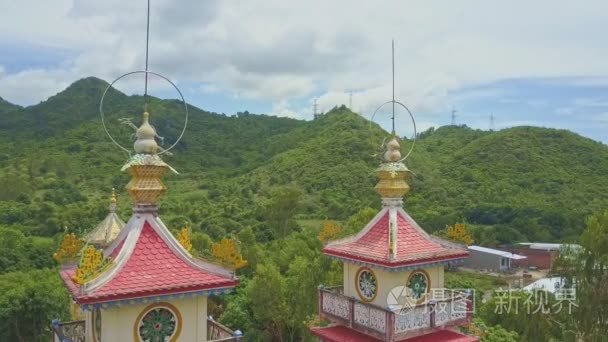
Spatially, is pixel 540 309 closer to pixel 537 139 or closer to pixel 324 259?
pixel 324 259

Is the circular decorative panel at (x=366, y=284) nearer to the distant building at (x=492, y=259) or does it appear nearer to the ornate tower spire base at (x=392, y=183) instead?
the ornate tower spire base at (x=392, y=183)

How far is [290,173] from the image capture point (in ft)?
261

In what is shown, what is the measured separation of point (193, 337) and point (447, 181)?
7381 centimetres

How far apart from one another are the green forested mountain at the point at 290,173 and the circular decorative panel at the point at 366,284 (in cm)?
3267

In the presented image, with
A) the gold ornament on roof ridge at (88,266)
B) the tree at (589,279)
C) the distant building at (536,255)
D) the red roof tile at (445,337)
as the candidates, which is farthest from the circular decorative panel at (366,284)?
the distant building at (536,255)

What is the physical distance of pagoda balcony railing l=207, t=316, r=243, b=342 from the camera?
8920 mm

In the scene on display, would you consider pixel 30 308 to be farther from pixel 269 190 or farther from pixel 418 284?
pixel 269 190

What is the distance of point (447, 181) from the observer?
78875 millimetres

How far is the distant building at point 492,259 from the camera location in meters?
49.2

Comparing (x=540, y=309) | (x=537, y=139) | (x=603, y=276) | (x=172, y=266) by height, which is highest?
(x=537, y=139)

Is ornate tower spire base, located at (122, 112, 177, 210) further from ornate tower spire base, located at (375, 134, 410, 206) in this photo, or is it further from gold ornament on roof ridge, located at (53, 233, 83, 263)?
ornate tower spire base, located at (375, 134, 410, 206)

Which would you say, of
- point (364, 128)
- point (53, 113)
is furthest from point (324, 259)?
point (53, 113)

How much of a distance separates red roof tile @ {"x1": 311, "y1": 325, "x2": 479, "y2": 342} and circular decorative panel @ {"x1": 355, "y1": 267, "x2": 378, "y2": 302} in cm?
81

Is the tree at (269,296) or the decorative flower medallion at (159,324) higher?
the decorative flower medallion at (159,324)
